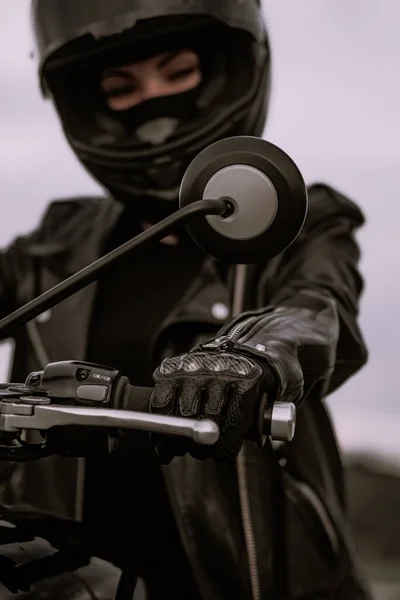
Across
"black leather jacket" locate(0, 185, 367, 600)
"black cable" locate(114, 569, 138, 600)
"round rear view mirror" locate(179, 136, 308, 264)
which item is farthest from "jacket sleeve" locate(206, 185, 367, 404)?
"black cable" locate(114, 569, 138, 600)

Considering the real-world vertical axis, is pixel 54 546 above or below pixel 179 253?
below

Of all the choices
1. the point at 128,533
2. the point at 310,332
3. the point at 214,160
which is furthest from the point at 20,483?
the point at 214,160

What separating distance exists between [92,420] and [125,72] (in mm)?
1058

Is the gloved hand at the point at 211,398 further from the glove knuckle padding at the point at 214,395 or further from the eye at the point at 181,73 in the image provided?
the eye at the point at 181,73

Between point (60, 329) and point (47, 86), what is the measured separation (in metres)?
0.49

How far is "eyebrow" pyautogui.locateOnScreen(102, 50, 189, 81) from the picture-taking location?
4.68 feet

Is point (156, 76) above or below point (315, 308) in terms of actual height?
above

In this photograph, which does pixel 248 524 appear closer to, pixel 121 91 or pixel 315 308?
pixel 315 308

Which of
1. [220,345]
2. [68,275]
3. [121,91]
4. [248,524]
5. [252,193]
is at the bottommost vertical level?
[248,524]

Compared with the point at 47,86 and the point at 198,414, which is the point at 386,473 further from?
the point at 198,414

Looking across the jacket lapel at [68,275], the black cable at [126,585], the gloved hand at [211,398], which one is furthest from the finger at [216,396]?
the jacket lapel at [68,275]

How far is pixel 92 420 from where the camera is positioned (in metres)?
0.53

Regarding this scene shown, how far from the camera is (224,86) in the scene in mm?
1442

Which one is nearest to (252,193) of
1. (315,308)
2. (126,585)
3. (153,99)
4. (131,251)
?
(131,251)
